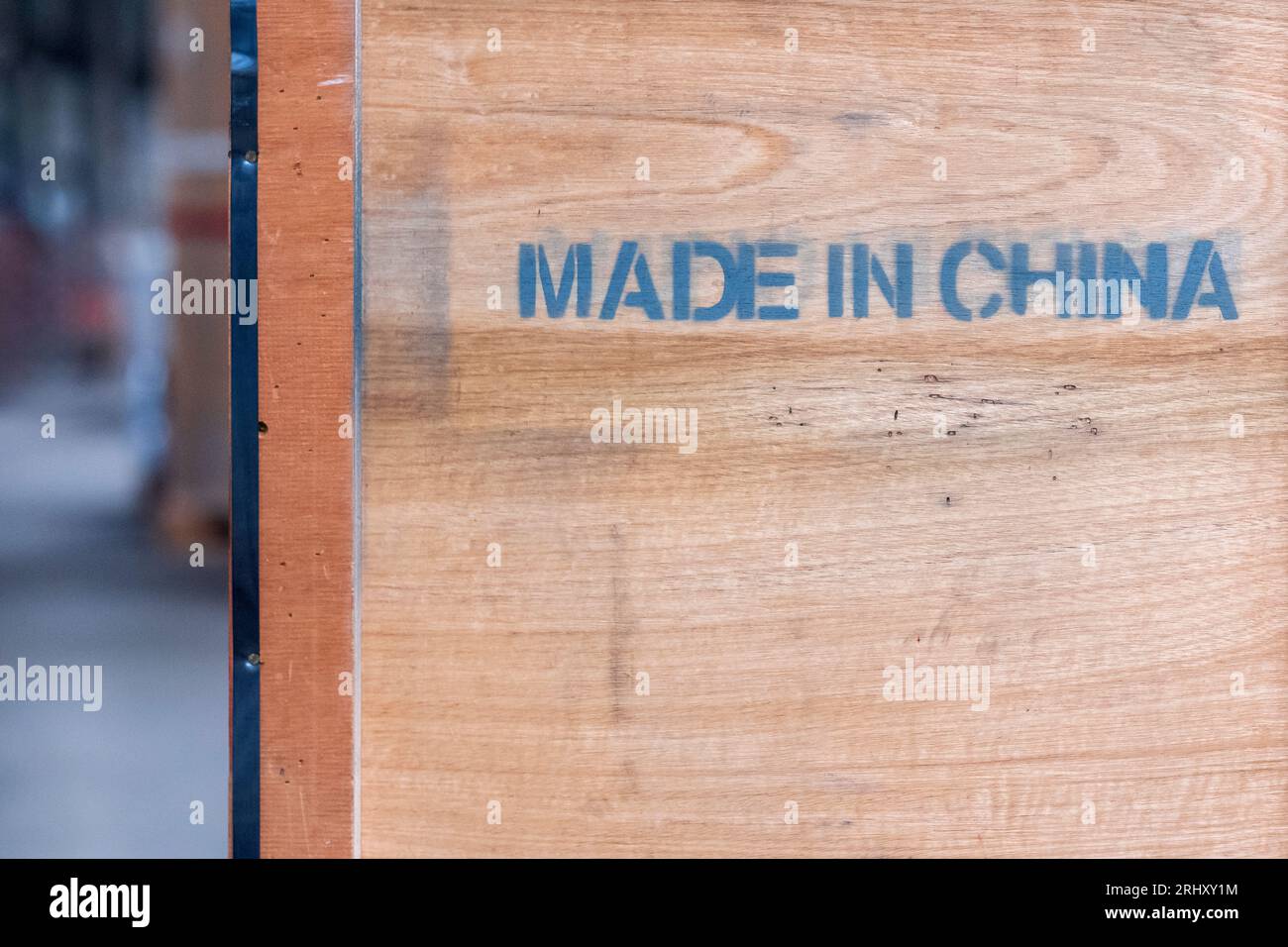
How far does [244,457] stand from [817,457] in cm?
85

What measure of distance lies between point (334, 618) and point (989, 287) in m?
1.09

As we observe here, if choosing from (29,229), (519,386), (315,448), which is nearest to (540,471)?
(519,386)

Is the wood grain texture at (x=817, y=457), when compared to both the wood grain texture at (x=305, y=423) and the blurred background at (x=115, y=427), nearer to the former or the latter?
the wood grain texture at (x=305, y=423)

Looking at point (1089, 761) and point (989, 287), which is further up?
point (989, 287)

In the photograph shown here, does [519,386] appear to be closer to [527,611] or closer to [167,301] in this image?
[527,611]

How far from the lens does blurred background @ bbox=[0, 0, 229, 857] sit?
1.55 m

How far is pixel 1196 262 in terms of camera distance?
1.56m

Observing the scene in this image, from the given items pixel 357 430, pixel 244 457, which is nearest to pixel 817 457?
pixel 357 430

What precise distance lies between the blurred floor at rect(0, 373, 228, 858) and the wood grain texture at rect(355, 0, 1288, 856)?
27 cm

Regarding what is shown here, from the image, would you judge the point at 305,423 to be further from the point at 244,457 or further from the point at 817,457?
the point at 817,457

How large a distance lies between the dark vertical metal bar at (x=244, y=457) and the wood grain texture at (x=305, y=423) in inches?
0.6

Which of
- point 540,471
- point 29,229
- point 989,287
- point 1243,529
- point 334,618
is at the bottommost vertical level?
point 334,618

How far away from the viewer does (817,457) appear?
1562mm

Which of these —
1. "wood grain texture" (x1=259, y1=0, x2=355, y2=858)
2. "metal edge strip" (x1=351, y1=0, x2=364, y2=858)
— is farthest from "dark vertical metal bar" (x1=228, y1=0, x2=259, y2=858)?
"metal edge strip" (x1=351, y1=0, x2=364, y2=858)
